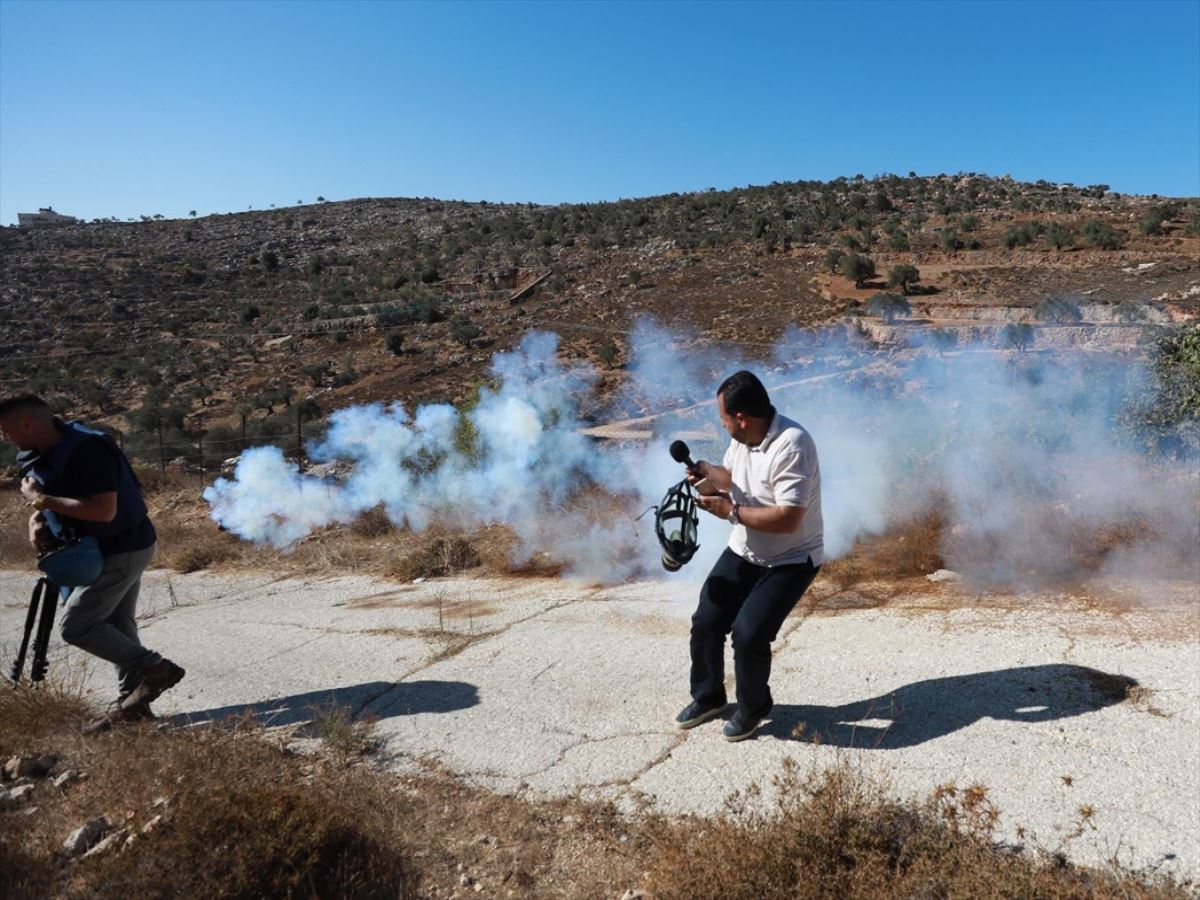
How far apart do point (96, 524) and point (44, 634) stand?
1.08 metres

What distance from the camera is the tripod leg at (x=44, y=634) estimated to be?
5027 mm

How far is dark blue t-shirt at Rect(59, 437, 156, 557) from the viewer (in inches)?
178

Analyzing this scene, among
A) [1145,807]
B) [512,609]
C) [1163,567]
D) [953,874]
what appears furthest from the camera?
[512,609]

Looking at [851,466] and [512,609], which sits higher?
[851,466]

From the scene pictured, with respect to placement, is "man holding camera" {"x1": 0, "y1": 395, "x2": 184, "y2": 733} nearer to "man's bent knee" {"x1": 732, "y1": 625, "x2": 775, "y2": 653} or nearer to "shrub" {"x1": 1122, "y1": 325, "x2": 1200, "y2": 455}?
"man's bent knee" {"x1": 732, "y1": 625, "x2": 775, "y2": 653}

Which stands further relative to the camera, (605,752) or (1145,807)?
(605,752)

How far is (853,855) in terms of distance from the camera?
9.43 ft

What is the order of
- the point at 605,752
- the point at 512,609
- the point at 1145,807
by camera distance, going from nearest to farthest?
the point at 1145,807 < the point at 605,752 < the point at 512,609

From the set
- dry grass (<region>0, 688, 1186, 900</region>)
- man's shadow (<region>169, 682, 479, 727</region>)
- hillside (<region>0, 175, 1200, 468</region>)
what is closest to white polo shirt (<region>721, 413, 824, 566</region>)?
dry grass (<region>0, 688, 1186, 900</region>)

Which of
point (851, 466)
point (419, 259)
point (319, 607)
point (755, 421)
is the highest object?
point (419, 259)

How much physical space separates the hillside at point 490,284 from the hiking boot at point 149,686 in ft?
35.0

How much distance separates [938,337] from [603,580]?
36.3 feet

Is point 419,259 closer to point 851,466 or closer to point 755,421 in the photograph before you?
point 851,466

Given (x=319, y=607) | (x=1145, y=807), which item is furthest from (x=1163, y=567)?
(x=319, y=607)
